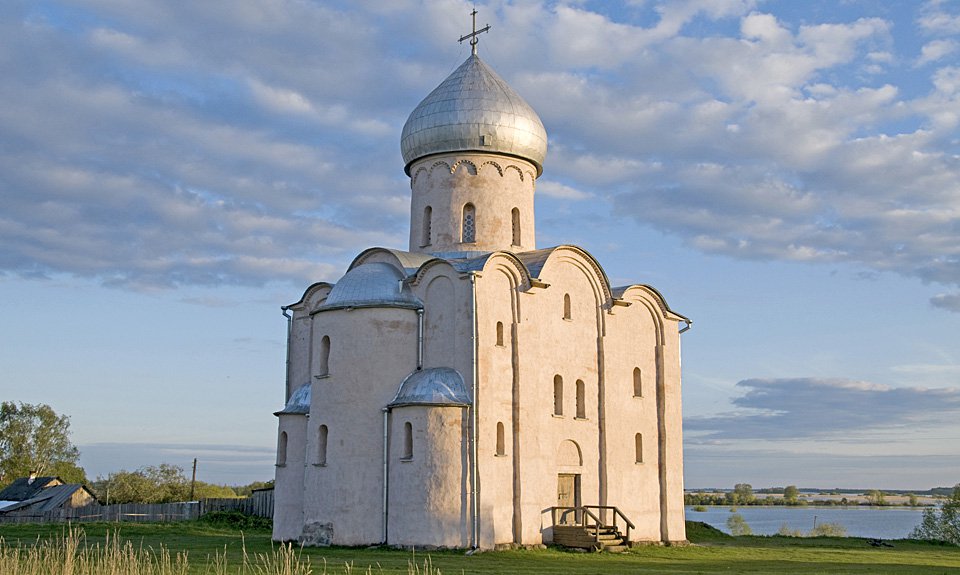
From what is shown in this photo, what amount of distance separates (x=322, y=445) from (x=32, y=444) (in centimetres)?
3482

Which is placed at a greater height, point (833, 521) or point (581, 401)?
point (581, 401)

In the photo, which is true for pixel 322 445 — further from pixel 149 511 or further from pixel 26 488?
pixel 26 488

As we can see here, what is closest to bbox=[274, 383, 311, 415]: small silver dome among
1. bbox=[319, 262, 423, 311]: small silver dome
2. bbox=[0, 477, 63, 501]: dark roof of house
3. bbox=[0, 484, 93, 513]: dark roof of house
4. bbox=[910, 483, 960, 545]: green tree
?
bbox=[319, 262, 423, 311]: small silver dome

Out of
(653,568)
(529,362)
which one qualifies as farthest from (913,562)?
(529,362)

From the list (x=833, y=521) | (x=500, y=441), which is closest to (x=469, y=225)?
(x=500, y=441)

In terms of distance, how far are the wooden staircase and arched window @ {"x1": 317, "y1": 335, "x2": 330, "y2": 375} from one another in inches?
238

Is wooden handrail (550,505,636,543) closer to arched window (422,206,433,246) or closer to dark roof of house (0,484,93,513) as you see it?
arched window (422,206,433,246)

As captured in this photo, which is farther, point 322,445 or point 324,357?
point 324,357

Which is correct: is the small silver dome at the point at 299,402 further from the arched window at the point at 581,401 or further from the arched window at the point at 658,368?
the arched window at the point at 658,368

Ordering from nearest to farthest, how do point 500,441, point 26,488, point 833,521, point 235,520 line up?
point 500,441 < point 235,520 < point 26,488 < point 833,521

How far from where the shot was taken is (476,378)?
2128cm

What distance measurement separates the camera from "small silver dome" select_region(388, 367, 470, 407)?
2097cm

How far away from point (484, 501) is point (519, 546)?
1403 millimetres

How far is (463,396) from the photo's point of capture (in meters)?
21.2
